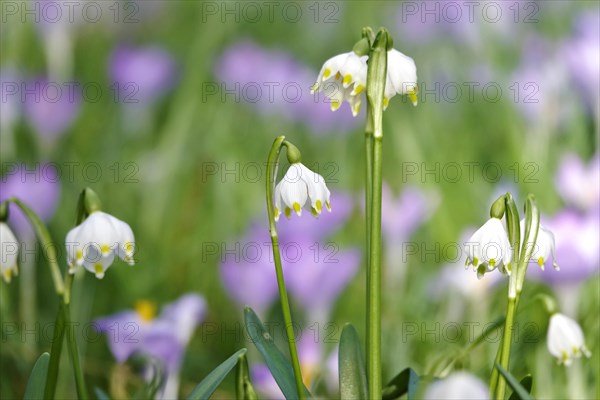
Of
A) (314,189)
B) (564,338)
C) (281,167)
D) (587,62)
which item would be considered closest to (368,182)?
(314,189)

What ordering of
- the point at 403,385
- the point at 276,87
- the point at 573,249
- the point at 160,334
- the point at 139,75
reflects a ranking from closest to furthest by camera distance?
the point at 403,385 < the point at 160,334 < the point at 573,249 < the point at 139,75 < the point at 276,87

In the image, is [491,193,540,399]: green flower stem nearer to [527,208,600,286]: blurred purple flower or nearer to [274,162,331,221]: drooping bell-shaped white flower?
[274,162,331,221]: drooping bell-shaped white flower

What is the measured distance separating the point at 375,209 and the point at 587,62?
1.23 meters

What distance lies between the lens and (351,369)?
0.89 m

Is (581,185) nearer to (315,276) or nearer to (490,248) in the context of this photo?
(315,276)

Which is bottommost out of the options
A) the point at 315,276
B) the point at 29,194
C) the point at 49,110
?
the point at 315,276

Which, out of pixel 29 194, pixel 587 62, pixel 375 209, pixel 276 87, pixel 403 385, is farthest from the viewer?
pixel 276 87

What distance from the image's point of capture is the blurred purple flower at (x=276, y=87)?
2.29 metres

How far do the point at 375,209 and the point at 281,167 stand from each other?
1427mm

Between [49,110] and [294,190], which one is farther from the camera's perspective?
[49,110]

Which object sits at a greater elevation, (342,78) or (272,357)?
(342,78)

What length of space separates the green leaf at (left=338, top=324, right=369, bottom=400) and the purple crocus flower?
0.30 m

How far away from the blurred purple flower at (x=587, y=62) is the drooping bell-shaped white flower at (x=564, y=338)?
0.93 metres

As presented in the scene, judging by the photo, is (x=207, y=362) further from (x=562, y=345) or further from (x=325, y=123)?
(x=325, y=123)
